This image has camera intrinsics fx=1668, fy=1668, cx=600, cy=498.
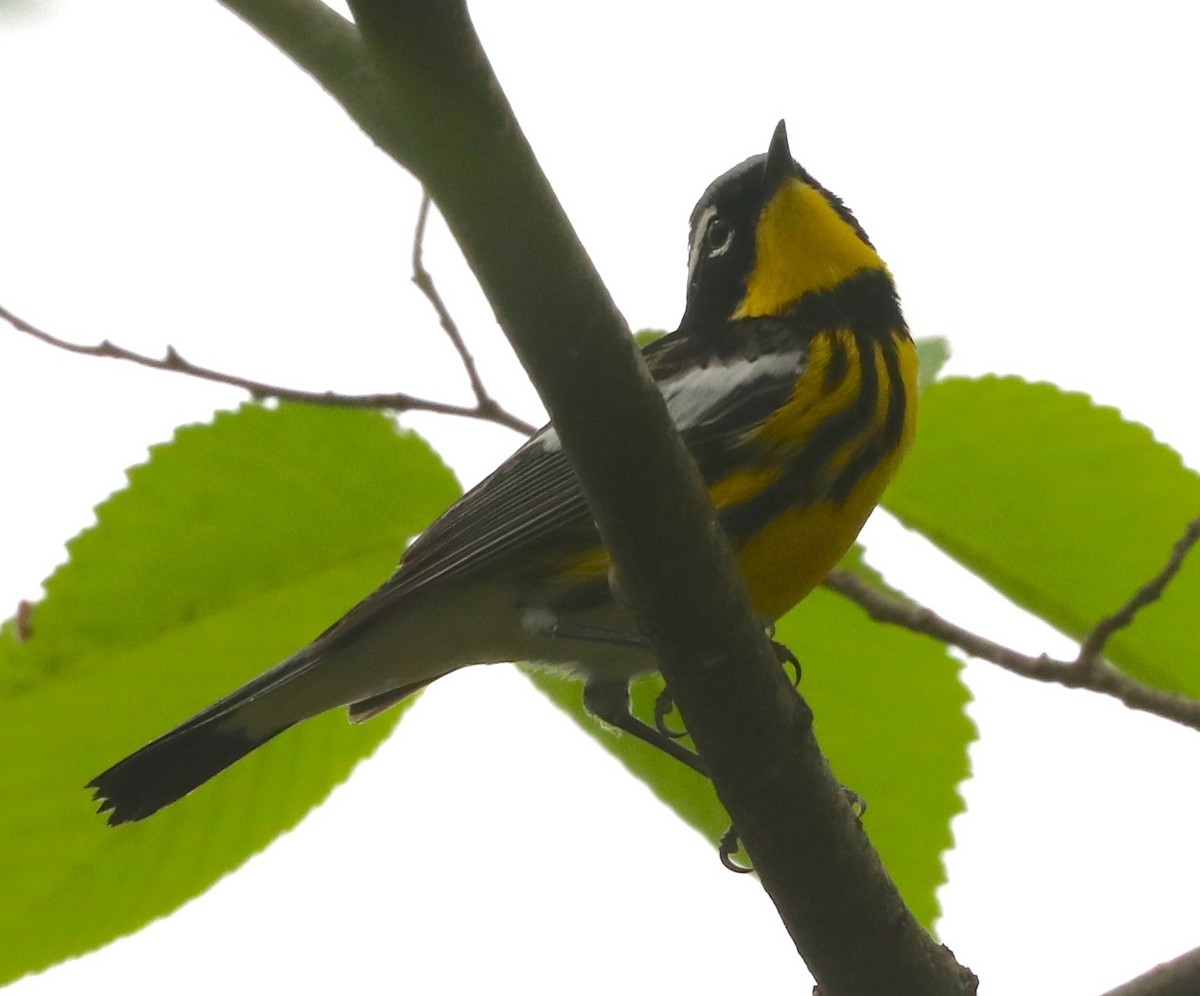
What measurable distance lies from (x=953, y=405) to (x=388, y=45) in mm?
1400

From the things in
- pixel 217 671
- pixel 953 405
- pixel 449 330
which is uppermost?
pixel 449 330

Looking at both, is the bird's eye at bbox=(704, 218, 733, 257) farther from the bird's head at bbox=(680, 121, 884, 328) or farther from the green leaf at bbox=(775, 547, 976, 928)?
the green leaf at bbox=(775, 547, 976, 928)

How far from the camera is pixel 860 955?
2580mm

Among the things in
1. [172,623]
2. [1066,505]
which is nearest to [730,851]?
[1066,505]

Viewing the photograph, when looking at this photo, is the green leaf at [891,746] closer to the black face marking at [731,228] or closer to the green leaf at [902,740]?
the green leaf at [902,740]

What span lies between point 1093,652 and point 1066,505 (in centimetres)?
25

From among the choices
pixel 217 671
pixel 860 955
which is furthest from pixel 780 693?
pixel 217 671

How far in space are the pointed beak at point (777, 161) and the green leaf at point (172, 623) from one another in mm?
1589

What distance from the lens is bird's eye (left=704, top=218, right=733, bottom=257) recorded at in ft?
13.4

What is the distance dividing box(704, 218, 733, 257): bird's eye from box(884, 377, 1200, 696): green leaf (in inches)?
57.0

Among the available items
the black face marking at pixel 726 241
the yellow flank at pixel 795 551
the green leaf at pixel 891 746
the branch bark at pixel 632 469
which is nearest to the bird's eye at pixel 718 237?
A: the black face marking at pixel 726 241

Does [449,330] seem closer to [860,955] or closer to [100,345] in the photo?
[100,345]

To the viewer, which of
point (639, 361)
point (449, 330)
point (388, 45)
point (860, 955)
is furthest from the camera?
point (449, 330)

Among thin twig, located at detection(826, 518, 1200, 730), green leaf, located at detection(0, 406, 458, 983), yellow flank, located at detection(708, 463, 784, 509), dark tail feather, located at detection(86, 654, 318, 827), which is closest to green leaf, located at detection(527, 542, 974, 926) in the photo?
thin twig, located at detection(826, 518, 1200, 730)
